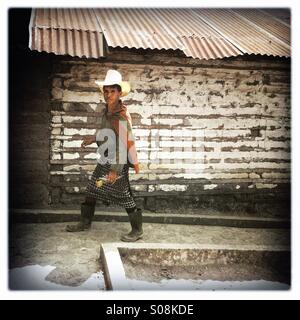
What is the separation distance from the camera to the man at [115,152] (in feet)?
14.0

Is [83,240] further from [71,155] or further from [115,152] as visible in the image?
[71,155]

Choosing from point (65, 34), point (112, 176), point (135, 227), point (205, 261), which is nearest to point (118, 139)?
point (112, 176)

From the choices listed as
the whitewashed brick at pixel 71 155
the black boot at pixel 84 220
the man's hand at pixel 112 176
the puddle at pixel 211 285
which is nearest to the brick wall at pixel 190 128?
the whitewashed brick at pixel 71 155

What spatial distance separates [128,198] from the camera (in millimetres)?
4520

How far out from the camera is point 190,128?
6.00m

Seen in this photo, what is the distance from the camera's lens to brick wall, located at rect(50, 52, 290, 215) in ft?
18.4

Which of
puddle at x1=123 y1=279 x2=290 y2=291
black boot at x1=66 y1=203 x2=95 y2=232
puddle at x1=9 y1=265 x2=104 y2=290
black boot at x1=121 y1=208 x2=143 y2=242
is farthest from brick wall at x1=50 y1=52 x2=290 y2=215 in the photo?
puddle at x1=123 y1=279 x2=290 y2=291

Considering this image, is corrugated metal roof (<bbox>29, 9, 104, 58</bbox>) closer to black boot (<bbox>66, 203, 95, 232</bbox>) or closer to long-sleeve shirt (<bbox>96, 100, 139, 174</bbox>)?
long-sleeve shirt (<bbox>96, 100, 139, 174</bbox>)

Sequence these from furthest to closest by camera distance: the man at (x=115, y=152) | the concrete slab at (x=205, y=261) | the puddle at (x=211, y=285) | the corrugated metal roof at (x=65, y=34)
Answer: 1. the corrugated metal roof at (x=65, y=34)
2. the man at (x=115, y=152)
3. the concrete slab at (x=205, y=261)
4. the puddle at (x=211, y=285)

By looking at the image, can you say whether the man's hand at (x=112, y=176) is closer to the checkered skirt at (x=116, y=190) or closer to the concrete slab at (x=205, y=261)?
the checkered skirt at (x=116, y=190)

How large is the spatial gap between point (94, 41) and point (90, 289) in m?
3.37

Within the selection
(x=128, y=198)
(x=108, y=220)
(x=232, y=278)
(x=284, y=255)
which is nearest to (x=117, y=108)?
(x=128, y=198)

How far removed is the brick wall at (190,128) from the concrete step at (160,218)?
40 cm

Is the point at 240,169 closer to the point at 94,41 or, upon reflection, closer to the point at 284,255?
the point at 284,255
